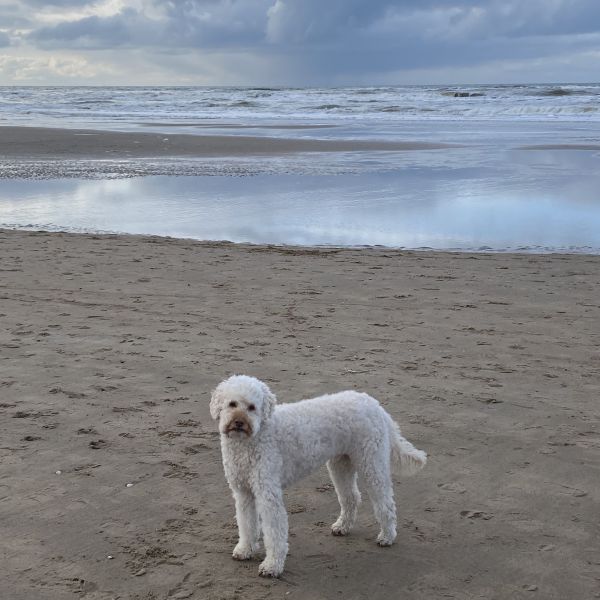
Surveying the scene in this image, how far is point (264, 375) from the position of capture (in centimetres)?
662

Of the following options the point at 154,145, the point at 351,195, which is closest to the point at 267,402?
the point at 351,195

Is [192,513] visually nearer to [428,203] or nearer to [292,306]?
[292,306]

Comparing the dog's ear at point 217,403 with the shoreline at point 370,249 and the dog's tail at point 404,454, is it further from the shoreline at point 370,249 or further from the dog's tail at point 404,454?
the shoreline at point 370,249

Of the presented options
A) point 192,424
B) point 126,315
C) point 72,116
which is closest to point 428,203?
point 126,315

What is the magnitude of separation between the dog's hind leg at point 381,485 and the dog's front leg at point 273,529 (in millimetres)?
526

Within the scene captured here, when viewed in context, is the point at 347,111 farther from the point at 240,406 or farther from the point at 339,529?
the point at 240,406

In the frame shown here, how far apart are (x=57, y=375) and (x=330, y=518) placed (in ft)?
9.89

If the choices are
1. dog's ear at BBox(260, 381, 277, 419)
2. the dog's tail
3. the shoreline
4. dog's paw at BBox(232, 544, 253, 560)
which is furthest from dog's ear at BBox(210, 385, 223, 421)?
the shoreline

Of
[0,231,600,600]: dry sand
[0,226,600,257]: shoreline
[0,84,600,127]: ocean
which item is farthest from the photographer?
[0,84,600,127]: ocean

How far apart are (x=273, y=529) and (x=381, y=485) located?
2.15ft

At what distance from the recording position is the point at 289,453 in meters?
3.98

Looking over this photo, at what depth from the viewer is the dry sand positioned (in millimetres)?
3945

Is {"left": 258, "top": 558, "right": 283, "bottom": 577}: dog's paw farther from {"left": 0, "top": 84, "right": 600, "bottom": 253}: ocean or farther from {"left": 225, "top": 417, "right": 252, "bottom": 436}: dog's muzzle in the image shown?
{"left": 0, "top": 84, "right": 600, "bottom": 253}: ocean

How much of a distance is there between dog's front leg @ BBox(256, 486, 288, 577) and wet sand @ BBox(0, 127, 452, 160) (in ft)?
70.3
